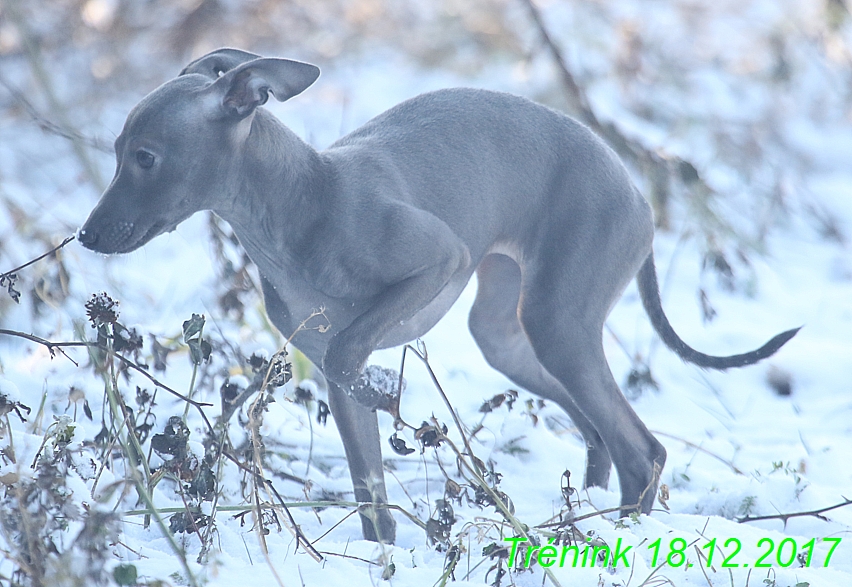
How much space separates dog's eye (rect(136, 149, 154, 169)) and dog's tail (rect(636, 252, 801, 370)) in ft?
6.46

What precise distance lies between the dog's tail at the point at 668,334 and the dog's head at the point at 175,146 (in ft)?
5.63

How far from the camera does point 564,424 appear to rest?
4.77 m

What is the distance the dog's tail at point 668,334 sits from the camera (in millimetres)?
3707

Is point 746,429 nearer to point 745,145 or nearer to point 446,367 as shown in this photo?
point 446,367

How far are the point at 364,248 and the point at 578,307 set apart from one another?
88 cm

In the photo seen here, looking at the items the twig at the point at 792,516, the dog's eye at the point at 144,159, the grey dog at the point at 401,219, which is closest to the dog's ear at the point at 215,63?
the grey dog at the point at 401,219

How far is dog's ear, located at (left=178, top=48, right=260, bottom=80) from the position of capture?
3.23m

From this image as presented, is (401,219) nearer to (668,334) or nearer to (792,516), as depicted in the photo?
(668,334)

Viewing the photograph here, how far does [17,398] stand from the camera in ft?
8.85

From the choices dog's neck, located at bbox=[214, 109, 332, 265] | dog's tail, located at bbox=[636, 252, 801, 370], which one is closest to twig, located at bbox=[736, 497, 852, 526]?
dog's tail, located at bbox=[636, 252, 801, 370]

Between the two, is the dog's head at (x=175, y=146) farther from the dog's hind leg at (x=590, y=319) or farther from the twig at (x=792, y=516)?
the twig at (x=792, y=516)

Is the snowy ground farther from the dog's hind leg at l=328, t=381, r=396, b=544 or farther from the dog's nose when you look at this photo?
the dog's nose

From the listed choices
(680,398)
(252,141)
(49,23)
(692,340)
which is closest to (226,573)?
(252,141)

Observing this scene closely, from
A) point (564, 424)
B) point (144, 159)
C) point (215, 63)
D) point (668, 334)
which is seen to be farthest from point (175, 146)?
point (564, 424)
